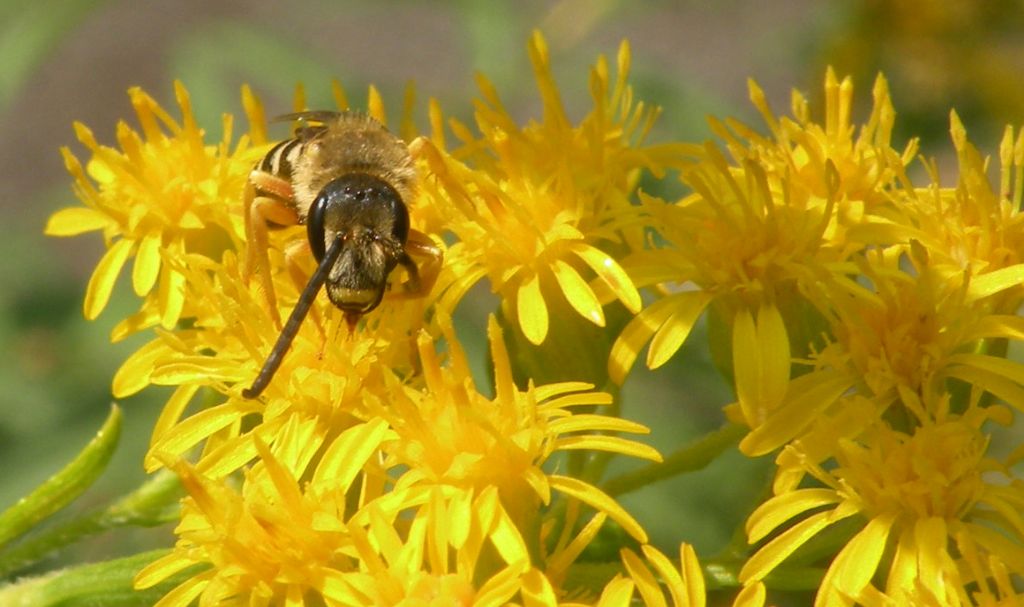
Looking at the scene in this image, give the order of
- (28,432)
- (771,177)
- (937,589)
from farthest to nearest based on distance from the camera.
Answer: (28,432)
(771,177)
(937,589)

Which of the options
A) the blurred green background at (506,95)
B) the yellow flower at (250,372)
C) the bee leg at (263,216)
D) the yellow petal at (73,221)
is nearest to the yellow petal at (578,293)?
the yellow flower at (250,372)

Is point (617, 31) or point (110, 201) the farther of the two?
point (617, 31)

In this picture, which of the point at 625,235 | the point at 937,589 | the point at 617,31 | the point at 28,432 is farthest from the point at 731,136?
the point at 617,31

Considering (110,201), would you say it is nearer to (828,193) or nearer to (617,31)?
(828,193)

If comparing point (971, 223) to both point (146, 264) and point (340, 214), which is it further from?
point (146, 264)

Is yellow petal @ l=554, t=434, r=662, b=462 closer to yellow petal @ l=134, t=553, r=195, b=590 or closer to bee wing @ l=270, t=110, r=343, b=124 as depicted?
yellow petal @ l=134, t=553, r=195, b=590

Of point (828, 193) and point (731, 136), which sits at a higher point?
point (731, 136)

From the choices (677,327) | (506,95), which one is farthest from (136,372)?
(506,95)
